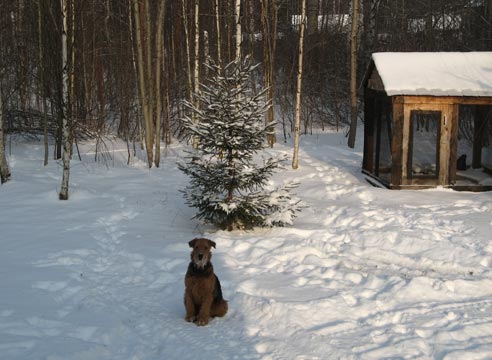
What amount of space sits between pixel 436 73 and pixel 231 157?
6.60 metres

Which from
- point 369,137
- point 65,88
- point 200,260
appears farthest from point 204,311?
point 369,137

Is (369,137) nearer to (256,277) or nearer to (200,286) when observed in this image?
(256,277)

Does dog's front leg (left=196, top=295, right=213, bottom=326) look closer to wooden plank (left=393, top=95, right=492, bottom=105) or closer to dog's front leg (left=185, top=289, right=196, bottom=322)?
dog's front leg (left=185, top=289, right=196, bottom=322)

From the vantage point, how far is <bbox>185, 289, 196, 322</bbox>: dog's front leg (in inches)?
214

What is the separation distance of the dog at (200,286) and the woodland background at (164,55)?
8190mm

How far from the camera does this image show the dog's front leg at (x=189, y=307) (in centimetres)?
544

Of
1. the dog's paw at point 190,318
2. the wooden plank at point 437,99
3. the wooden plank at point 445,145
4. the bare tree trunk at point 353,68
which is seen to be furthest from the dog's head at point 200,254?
the bare tree trunk at point 353,68

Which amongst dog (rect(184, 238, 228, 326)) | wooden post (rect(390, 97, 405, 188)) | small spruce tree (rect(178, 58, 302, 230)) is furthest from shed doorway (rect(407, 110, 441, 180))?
dog (rect(184, 238, 228, 326))

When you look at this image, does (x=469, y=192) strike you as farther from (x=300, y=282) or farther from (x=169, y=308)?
(x=169, y=308)

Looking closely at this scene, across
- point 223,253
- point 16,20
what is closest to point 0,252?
point 223,253

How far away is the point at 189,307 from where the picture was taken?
548cm

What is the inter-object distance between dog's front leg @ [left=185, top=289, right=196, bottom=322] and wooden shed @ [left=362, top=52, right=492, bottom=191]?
8165mm

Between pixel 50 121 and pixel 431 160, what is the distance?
13.3 meters

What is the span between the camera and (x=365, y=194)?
1227cm
